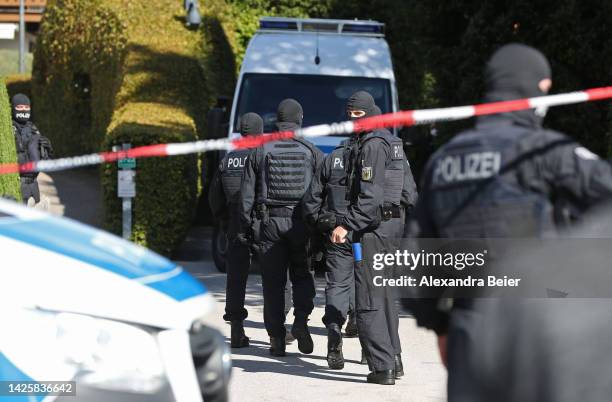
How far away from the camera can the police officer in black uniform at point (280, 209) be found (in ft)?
29.7

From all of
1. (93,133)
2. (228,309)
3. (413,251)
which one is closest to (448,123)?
(93,133)

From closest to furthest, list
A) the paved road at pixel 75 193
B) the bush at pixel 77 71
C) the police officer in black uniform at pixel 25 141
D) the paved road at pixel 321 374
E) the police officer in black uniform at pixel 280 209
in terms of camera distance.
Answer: the paved road at pixel 321 374
the police officer in black uniform at pixel 280 209
the police officer in black uniform at pixel 25 141
the paved road at pixel 75 193
the bush at pixel 77 71

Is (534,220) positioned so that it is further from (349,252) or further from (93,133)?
(93,133)

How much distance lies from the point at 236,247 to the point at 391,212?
190 centimetres

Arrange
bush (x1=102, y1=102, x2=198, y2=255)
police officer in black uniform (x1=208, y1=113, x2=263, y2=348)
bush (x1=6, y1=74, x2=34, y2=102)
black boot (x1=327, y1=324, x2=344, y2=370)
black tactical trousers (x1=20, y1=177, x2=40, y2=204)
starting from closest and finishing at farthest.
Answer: black boot (x1=327, y1=324, x2=344, y2=370), police officer in black uniform (x1=208, y1=113, x2=263, y2=348), black tactical trousers (x1=20, y1=177, x2=40, y2=204), bush (x1=102, y1=102, x2=198, y2=255), bush (x1=6, y1=74, x2=34, y2=102)

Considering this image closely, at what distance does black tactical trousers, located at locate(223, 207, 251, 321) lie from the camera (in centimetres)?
976

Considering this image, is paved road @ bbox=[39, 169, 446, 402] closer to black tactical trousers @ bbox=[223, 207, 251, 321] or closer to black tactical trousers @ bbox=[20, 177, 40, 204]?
black tactical trousers @ bbox=[223, 207, 251, 321]

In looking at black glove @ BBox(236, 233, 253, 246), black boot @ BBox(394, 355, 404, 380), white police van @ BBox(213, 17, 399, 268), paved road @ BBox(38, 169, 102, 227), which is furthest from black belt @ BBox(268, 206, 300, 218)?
paved road @ BBox(38, 169, 102, 227)

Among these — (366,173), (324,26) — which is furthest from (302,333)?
(324,26)

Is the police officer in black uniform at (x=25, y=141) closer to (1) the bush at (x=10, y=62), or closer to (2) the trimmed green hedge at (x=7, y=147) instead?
(2) the trimmed green hedge at (x=7, y=147)

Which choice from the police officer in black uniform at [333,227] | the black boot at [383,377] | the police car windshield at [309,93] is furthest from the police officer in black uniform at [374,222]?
the police car windshield at [309,93]

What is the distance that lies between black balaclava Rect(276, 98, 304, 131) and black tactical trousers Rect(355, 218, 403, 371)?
1.28m

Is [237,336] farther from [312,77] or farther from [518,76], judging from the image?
[518,76]

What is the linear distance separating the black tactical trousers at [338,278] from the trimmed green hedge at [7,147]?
370 cm
